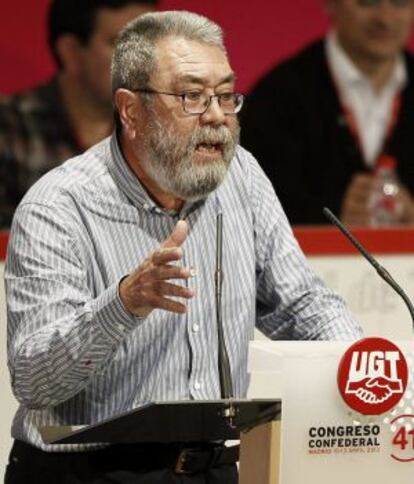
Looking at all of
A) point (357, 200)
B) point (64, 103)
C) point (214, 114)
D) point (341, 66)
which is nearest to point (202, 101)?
point (214, 114)

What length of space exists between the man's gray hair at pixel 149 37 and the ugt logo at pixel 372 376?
974mm

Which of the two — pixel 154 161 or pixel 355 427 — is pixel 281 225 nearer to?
pixel 154 161

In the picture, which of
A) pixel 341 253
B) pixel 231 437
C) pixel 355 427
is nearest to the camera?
pixel 355 427

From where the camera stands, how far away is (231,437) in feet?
9.01

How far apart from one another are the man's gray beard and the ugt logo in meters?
0.77

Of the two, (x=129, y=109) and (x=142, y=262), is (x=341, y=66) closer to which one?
(x=129, y=109)

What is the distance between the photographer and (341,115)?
5863mm

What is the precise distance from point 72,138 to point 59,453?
8.30ft

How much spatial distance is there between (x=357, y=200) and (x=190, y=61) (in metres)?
2.80

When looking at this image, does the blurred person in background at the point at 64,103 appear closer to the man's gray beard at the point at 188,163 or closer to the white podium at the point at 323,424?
the man's gray beard at the point at 188,163

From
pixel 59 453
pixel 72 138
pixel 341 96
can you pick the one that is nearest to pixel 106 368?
pixel 59 453

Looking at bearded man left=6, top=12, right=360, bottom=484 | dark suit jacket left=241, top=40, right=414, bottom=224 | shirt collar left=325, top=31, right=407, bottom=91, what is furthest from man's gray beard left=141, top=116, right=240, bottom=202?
shirt collar left=325, top=31, right=407, bottom=91

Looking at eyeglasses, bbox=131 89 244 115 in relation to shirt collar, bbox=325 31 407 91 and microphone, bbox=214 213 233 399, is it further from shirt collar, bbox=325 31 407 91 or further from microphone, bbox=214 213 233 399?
shirt collar, bbox=325 31 407 91

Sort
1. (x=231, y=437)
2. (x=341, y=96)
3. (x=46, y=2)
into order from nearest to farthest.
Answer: (x=231, y=437), (x=46, y=2), (x=341, y=96)
